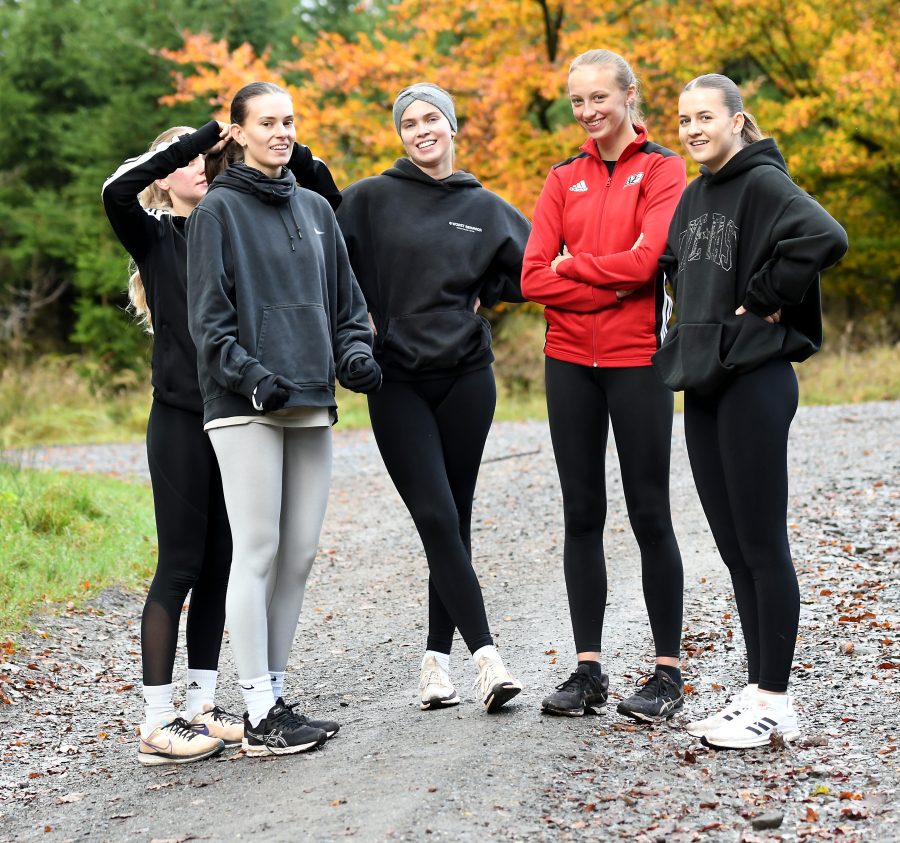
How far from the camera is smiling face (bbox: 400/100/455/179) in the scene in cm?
374

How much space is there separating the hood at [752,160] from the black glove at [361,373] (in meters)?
1.30

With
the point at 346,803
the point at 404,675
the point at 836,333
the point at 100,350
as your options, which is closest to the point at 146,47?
the point at 100,350

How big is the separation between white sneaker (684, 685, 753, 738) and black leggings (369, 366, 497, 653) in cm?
80

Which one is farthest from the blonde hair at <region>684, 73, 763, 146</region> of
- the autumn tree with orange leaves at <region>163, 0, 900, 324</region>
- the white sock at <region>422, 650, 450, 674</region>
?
the autumn tree with orange leaves at <region>163, 0, 900, 324</region>

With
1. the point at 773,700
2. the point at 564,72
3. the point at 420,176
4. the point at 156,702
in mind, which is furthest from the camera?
the point at 564,72

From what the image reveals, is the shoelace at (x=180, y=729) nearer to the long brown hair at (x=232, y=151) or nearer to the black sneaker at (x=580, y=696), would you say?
the black sneaker at (x=580, y=696)

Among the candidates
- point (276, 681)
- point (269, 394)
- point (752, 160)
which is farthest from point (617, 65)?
point (276, 681)

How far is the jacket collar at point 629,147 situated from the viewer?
3.55 m

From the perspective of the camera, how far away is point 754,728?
320 centimetres

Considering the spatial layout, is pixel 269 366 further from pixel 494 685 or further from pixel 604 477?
pixel 494 685

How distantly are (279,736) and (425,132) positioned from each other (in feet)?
7.38

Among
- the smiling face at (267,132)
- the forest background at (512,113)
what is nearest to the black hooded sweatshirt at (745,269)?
the smiling face at (267,132)

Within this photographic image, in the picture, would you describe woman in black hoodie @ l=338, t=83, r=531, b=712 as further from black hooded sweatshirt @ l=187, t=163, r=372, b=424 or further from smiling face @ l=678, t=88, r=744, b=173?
smiling face @ l=678, t=88, r=744, b=173

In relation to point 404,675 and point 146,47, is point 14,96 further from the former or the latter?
point 404,675
